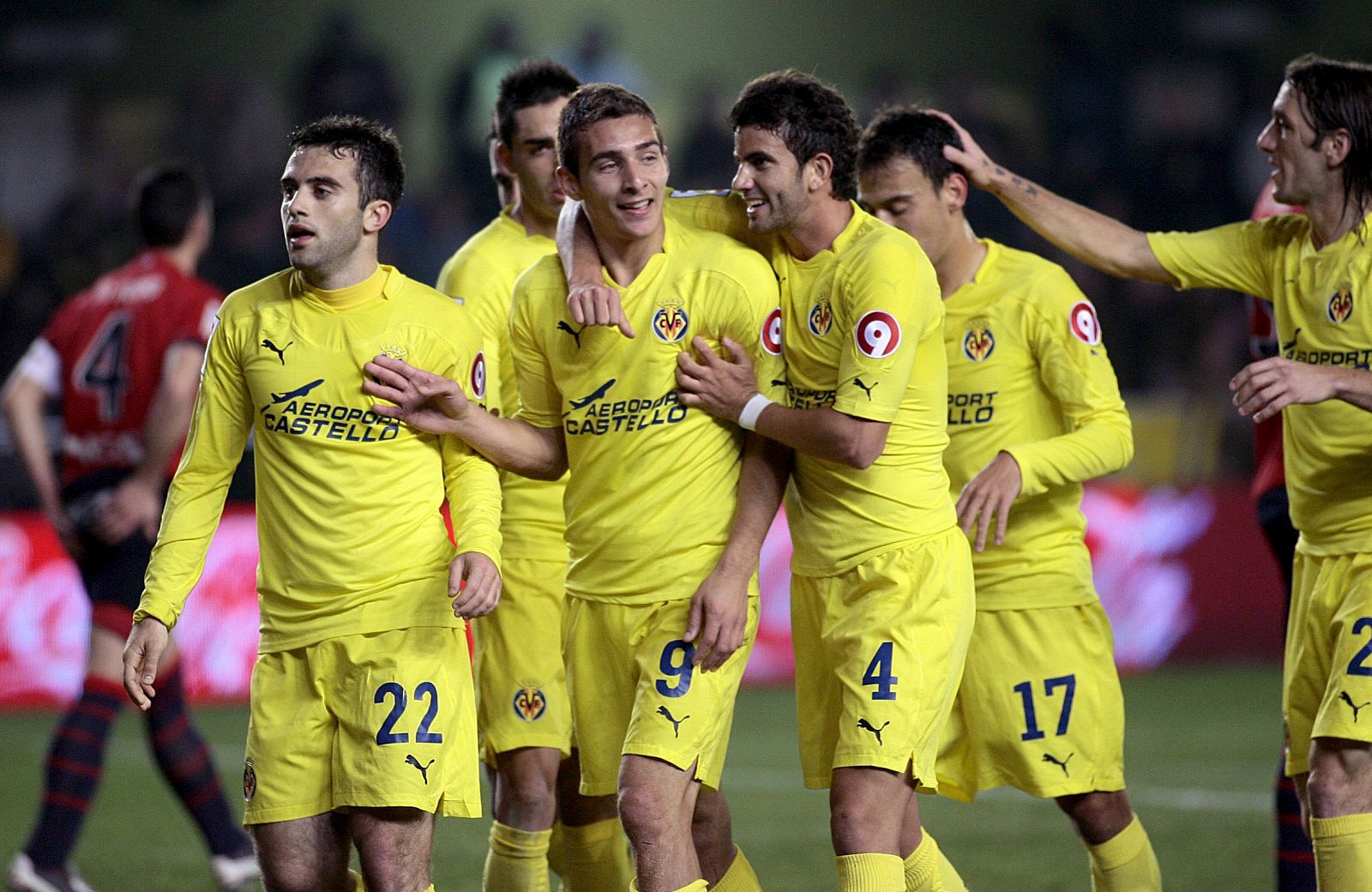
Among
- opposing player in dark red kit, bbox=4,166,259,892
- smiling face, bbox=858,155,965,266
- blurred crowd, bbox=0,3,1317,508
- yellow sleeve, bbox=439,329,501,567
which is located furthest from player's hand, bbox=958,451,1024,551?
blurred crowd, bbox=0,3,1317,508

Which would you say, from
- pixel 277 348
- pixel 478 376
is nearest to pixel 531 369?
pixel 478 376

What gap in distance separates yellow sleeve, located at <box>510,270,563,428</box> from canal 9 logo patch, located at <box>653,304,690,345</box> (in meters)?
0.32

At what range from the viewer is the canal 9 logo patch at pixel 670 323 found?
3.82m

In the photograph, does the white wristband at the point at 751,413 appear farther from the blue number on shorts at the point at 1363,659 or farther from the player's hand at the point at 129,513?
the player's hand at the point at 129,513

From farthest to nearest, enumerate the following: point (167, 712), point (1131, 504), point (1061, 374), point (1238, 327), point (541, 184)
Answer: point (1238, 327), point (1131, 504), point (167, 712), point (541, 184), point (1061, 374)

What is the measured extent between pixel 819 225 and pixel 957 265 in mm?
748

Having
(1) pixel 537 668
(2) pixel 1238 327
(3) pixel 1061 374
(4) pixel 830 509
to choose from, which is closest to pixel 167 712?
(1) pixel 537 668

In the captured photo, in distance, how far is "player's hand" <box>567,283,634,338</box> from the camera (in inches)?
146

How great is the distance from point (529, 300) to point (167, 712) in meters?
2.58

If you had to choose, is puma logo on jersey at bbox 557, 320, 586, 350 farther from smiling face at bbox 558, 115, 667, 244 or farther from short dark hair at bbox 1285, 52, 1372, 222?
short dark hair at bbox 1285, 52, 1372, 222

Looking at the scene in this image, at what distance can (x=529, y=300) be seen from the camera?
4.01m

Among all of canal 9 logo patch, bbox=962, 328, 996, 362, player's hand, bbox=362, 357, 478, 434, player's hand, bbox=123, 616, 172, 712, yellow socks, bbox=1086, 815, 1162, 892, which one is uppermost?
canal 9 logo patch, bbox=962, 328, 996, 362

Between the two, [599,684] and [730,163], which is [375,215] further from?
[730,163]

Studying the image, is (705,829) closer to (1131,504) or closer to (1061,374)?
(1061,374)
